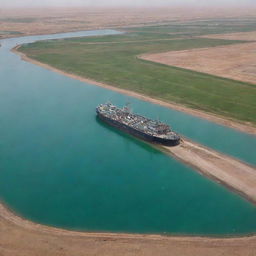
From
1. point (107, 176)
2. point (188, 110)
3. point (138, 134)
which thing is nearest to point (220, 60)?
point (188, 110)

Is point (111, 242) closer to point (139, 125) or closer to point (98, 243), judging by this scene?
point (98, 243)

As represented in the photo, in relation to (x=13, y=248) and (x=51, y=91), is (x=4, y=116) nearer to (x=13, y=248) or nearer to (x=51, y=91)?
(x=51, y=91)

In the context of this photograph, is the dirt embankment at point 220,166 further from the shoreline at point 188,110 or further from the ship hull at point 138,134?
the shoreline at point 188,110

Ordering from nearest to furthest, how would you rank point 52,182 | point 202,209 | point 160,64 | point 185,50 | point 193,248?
point 193,248 < point 202,209 < point 52,182 < point 160,64 < point 185,50

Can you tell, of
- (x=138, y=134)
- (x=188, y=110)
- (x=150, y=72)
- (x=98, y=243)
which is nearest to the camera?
(x=98, y=243)

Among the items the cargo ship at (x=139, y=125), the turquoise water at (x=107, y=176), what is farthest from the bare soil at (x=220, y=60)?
the cargo ship at (x=139, y=125)

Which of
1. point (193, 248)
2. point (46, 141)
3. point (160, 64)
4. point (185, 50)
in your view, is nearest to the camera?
point (193, 248)

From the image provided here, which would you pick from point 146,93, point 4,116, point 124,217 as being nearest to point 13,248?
point 124,217
